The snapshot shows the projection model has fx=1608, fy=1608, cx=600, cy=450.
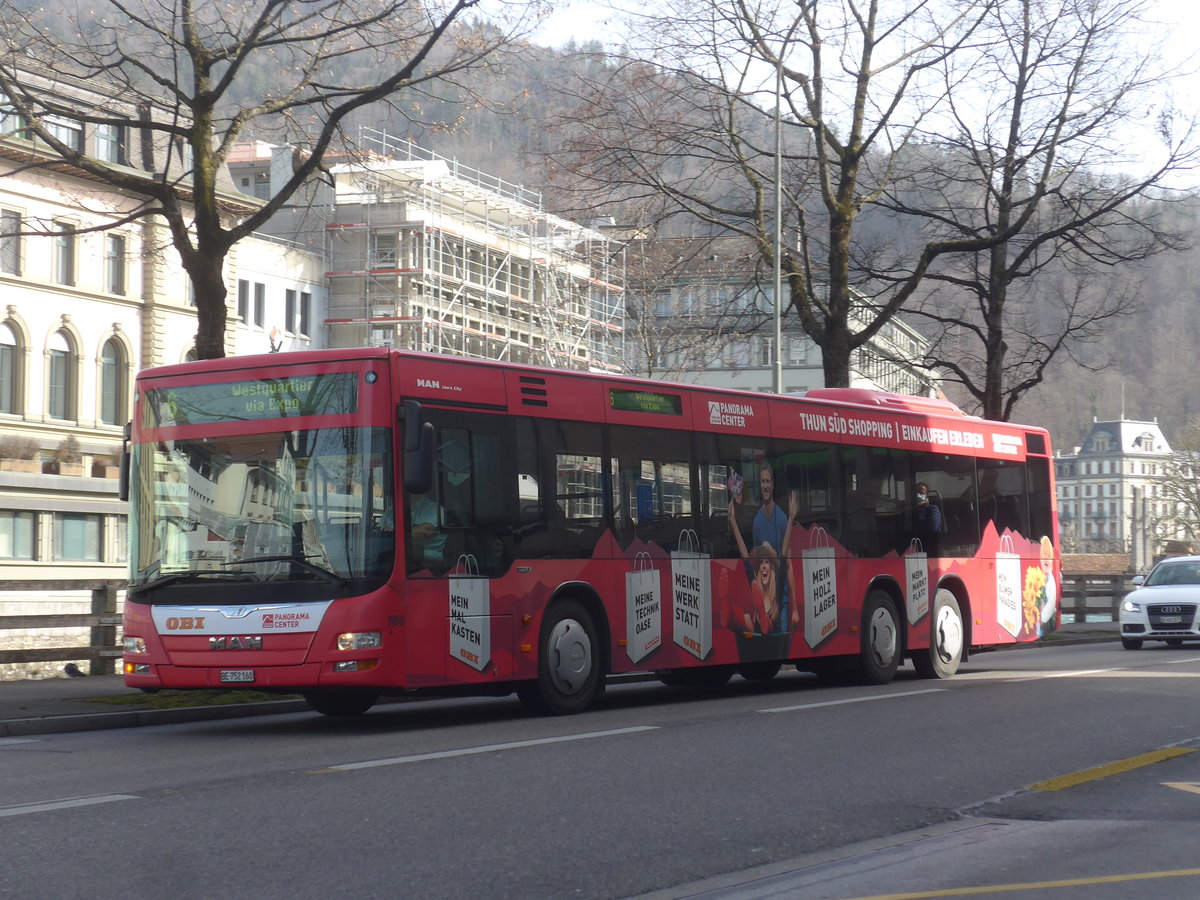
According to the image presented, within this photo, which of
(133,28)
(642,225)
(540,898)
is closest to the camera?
(540,898)

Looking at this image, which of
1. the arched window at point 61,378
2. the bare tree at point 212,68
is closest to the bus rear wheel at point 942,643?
the bare tree at point 212,68

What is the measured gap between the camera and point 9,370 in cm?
5228

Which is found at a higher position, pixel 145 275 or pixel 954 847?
pixel 145 275

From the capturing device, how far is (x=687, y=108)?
26.0 metres

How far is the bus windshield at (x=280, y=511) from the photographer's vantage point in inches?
478

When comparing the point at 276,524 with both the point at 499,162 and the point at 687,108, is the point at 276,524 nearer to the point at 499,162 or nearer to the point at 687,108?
the point at 687,108

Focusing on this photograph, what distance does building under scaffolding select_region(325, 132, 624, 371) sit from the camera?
66.9 metres

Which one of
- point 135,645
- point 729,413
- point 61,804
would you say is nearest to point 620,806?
point 61,804

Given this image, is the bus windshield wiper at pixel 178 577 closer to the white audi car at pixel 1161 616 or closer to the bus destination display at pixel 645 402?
the bus destination display at pixel 645 402

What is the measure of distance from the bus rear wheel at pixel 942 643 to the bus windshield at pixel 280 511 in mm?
8992

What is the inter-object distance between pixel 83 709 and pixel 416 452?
428cm

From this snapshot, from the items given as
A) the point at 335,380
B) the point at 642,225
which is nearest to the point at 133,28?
the point at 335,380

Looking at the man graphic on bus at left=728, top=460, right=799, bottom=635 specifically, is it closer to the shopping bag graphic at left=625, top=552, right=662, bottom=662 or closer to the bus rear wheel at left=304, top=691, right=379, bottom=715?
the shopping bag graphic at left=625, top=552, right=662, bottom=662

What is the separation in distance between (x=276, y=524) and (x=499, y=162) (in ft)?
180
